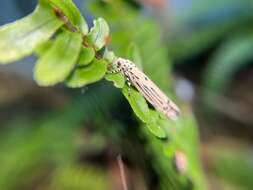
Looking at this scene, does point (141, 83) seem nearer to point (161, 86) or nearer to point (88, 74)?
point (88, 74)

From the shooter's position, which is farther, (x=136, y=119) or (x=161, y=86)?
(x=161, y=86)

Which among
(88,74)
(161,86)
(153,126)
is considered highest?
(88,74)

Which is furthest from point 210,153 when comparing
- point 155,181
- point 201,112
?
point 155,181

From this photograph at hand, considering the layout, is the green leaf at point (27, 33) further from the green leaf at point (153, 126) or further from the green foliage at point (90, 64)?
the green leaf at point (153, 126)

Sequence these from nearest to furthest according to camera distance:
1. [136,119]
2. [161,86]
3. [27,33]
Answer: [27,33] < [136,119] < [161,86]

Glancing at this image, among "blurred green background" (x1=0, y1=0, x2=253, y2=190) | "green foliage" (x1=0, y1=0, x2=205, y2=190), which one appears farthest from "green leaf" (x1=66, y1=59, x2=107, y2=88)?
"blurred green background" (x1=0, y1=0, x2=253, y2=190)

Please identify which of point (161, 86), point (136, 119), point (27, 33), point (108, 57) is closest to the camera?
point (27, 33)

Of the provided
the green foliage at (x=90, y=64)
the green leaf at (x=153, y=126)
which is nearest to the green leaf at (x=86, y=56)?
the green foliage at (x=90, y=64)

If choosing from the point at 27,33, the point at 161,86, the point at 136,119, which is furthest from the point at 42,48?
the point at 161,86
